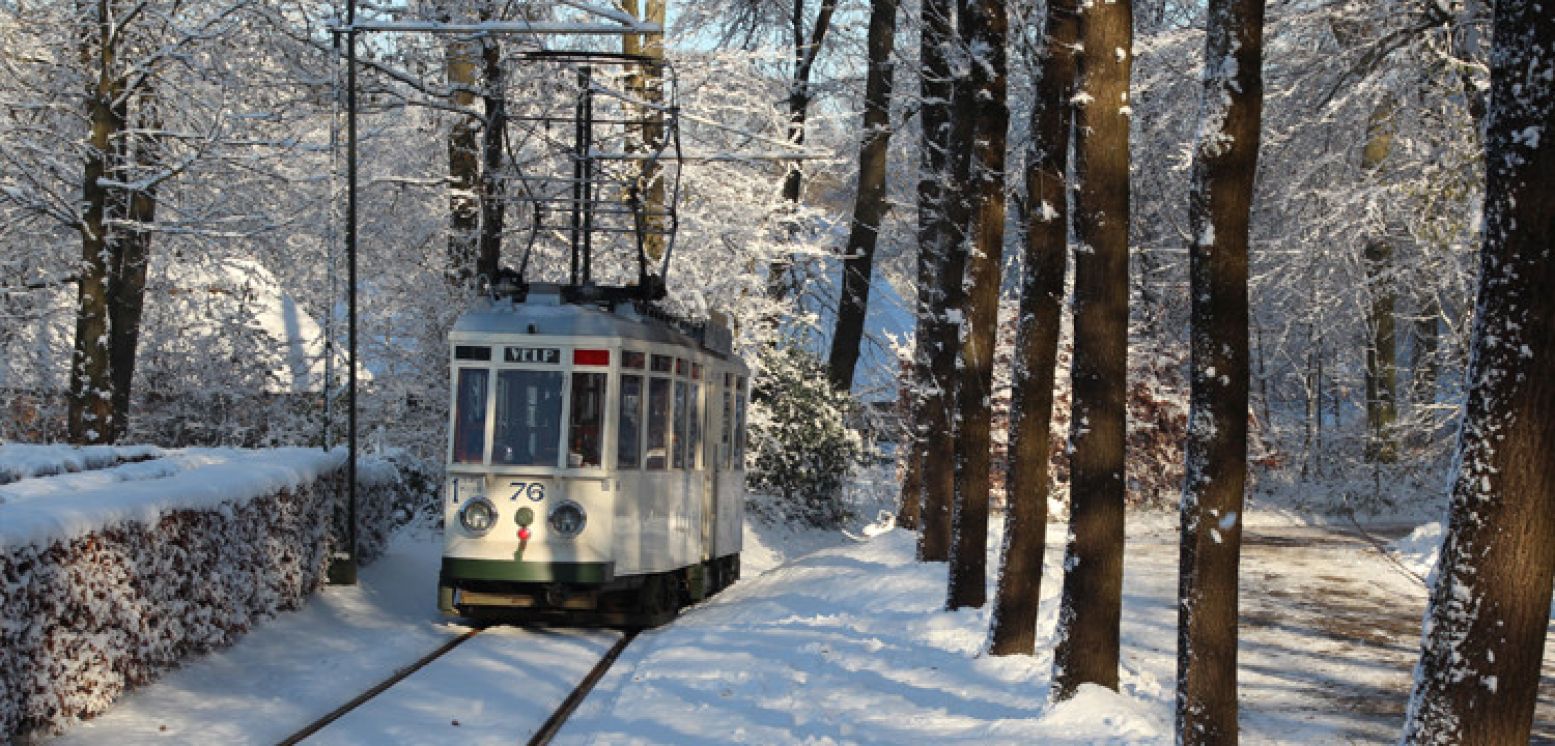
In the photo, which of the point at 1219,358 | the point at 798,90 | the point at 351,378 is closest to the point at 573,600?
the point at 351,378

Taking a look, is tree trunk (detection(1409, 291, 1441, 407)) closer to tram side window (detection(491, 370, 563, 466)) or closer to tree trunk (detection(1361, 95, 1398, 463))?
tree trunk (detection(1361, 95, 1398, 463))

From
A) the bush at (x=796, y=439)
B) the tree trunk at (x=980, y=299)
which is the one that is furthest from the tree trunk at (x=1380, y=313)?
the bush at (x=796, y=439)

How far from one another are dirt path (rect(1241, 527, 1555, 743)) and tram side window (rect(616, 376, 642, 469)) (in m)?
5.57

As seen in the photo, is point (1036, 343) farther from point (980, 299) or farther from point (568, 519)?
point (568, 519)

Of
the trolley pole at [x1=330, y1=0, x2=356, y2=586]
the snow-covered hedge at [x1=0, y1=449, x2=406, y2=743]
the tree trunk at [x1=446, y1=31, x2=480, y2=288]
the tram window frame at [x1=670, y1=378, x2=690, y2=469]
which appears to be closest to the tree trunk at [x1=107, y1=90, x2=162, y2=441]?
the tree trunk at [x1=446, y1=31, x2=480, y2=288]

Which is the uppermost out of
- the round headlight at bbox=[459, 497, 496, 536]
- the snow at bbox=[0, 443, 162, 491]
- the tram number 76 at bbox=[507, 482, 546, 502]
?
the snow at bbox=[0, 443, 162, 491]

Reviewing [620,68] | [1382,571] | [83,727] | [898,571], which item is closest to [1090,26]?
[83,727]

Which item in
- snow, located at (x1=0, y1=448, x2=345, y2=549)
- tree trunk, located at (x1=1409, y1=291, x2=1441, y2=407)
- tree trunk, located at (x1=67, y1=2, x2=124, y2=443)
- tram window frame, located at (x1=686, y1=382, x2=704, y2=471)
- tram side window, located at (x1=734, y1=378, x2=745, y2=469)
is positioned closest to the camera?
snow, located at (x1=0, y1=448, x2=345, y2=549)

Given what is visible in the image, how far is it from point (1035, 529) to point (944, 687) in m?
1.81

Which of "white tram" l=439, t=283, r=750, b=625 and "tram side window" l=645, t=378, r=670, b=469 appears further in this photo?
"tram side window" l=645, t=378, r=670, b=469

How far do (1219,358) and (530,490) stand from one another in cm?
798

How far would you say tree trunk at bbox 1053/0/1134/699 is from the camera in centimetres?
1119

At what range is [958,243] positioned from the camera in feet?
63.1

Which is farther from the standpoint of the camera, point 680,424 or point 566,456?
point 680,424
